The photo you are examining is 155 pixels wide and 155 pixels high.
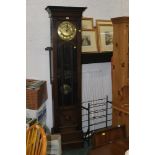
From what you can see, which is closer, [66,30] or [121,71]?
[121,71]

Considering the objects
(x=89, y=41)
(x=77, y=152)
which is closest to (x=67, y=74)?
(x=89, y=41)

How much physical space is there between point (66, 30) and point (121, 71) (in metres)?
0.89

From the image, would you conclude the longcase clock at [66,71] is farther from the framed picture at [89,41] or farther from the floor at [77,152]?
the framed picture at [89,41]

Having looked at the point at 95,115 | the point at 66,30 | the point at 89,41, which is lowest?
the point at 95,115

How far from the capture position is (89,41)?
12.9ft

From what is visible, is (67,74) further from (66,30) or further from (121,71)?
(121,71)

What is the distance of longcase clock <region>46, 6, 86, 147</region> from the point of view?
3418 millimetres

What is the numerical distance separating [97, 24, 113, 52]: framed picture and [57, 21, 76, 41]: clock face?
25.4 inches

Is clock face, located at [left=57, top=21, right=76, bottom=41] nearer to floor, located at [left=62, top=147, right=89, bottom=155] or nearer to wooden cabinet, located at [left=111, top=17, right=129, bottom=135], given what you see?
wooden cabinet, located at [left=111, top=17, right=129, bottom=135]
